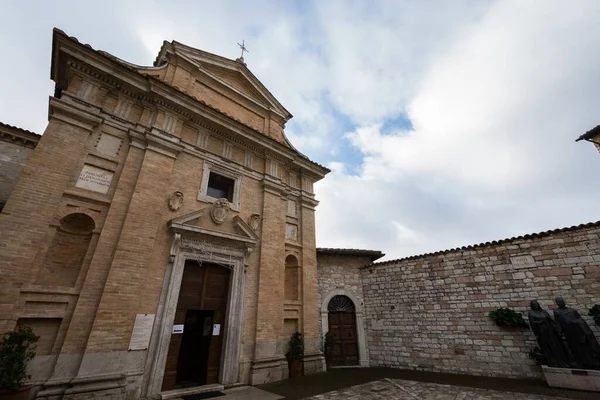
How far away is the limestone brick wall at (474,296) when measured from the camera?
7.04m

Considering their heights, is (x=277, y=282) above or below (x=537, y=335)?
above

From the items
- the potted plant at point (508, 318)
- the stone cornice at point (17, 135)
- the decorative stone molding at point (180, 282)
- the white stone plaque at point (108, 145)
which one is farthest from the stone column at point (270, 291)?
the stone cornice at point (17, 135)

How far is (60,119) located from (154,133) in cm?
196

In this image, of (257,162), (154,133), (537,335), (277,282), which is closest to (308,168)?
(257,162)

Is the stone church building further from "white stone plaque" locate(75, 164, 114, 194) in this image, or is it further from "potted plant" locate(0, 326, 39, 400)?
"potted plant" locate(0, 326, 39, 400)

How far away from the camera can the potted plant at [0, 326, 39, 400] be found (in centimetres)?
391

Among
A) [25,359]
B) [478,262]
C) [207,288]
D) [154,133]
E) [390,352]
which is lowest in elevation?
[390,352]

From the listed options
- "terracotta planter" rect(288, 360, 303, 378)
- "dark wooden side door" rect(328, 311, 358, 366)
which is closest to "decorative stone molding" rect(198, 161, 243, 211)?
"terracotta planter" rect(288, 360, 303, 378)

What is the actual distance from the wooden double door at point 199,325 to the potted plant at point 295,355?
214 cm

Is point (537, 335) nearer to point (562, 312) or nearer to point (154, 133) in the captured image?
point (562, 312)

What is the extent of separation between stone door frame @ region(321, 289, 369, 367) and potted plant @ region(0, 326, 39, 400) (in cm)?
831

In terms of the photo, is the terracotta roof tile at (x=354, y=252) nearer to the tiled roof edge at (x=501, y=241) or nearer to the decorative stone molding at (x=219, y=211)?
the tiled roof edge at (x=501, y=241)

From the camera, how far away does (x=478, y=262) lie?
8.54 metres

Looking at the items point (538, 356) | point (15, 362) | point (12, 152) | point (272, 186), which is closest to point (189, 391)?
point (15, 362)
